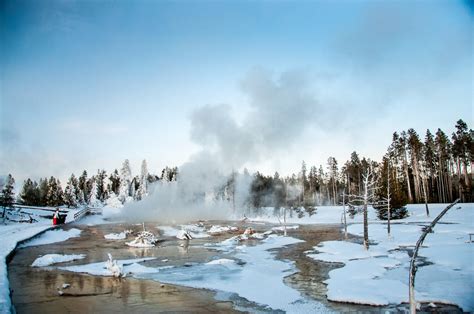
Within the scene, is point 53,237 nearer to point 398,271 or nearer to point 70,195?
point 398,271

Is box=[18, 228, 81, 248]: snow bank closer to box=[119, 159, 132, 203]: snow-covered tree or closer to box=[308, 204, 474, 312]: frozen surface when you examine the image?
box=[308, 204, 474, 312]: frozen surface

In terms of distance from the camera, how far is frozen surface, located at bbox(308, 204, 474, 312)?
55.6ft

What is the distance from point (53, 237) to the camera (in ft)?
139

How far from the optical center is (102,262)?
26828 mm

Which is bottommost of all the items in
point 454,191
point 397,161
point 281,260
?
point 281,260

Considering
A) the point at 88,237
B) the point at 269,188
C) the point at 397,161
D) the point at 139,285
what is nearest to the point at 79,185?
the point at 269,188

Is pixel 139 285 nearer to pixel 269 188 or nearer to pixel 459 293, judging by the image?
pixel 459 293

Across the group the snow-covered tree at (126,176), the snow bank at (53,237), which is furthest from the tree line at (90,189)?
the snow bank at (53,237)

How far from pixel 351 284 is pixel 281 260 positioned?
32.1 ft

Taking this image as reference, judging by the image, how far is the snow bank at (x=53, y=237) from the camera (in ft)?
121

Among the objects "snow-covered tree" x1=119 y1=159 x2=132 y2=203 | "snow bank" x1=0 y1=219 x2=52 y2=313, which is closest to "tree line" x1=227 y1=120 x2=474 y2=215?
"snow bank" x1=0 y1=219 x2=52 y2=313

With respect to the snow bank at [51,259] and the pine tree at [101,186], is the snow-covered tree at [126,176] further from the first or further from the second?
the snow bank at [51,259]

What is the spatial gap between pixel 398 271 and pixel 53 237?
37.4 m

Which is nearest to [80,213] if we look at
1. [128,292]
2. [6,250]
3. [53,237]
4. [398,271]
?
[53,237]
